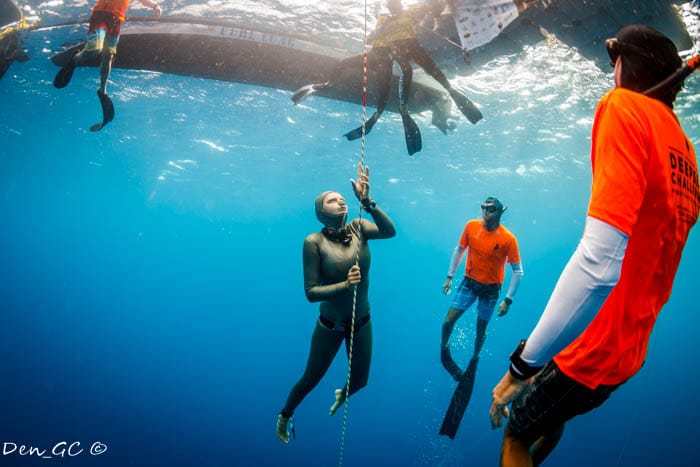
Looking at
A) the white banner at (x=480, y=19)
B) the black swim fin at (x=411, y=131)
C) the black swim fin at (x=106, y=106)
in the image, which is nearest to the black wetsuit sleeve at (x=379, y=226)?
the black swim fin at (x=411, y=131)

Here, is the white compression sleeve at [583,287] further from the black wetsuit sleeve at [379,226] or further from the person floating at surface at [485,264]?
the person floating at surface at [485,264]

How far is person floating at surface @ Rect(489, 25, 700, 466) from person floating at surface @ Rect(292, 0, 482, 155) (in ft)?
8.25

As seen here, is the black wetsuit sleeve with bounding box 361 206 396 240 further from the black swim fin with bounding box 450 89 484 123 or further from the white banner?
the white banner

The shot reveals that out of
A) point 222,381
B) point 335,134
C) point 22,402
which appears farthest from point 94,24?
point 222,381

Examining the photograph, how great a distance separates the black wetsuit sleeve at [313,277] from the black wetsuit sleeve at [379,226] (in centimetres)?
77

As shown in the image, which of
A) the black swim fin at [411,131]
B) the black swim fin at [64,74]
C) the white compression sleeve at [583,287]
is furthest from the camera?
the black swim fin at [411,131]

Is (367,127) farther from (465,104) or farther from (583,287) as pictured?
(583,287)

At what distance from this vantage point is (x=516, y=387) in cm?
143

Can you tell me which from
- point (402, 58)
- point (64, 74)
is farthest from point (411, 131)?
point (64, 74)

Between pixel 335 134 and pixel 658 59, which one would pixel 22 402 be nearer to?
pixel 335 134

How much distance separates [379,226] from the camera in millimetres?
4180

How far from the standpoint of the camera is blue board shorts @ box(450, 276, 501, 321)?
636cm

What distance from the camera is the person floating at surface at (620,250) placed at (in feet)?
3.77

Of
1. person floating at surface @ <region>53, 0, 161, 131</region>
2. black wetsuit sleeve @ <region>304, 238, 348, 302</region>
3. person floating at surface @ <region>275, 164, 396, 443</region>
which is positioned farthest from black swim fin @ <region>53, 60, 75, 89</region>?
black wetsuit sleeve @ <region>304, 238, 348, 302</region>
